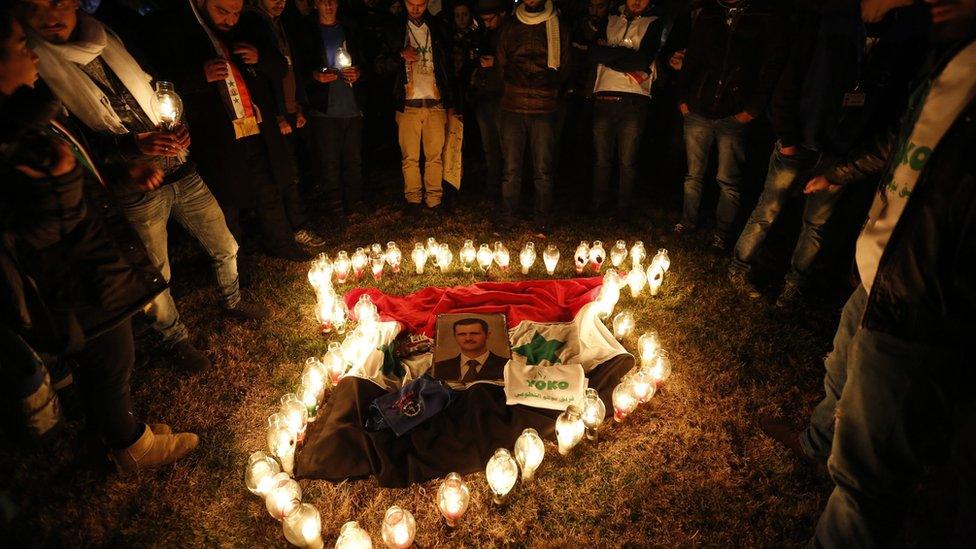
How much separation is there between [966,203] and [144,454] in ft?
13.8

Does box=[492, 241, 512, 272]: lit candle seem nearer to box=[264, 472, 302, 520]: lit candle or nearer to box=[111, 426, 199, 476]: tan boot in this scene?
box=[264, 472, 302, 520]: lit candle

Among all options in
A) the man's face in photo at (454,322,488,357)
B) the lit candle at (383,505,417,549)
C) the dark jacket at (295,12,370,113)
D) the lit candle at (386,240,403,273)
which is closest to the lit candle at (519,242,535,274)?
the man's face in photo at (454,322,488,357)

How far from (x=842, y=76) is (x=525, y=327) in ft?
A: 10.7

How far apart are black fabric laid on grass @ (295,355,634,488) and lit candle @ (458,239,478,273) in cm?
194

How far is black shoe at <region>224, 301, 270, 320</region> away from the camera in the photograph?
4500 mm

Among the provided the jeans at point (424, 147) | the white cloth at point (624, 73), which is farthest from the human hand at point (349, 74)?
the white cloth at point (624, 73)

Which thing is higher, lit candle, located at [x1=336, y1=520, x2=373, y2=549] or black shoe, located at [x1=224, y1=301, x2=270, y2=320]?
lit candle, located at [x1=336, y1=520, x2=373, y2=549]

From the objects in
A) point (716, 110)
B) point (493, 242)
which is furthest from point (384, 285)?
point (716, 110)

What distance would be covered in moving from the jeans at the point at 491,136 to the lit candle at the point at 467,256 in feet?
4.89

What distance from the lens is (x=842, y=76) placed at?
3.86 m

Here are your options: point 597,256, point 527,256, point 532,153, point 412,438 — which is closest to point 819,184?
point 597,256

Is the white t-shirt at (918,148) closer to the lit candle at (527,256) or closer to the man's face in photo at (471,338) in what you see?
the man's face in photo at (471,338)

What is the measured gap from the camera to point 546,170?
5785 mm

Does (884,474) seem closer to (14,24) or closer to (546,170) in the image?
(14,24)
